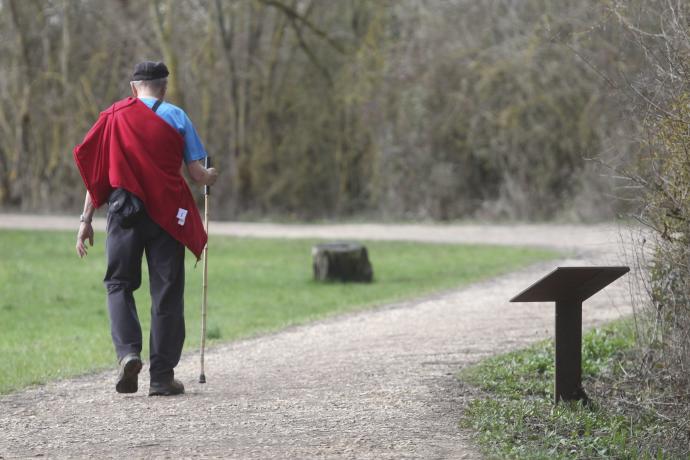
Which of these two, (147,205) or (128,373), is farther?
(147,205)

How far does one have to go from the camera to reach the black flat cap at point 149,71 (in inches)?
311

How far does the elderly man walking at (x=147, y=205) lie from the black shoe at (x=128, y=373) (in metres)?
0.02

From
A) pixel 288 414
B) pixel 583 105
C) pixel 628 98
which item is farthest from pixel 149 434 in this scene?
pixel 583 105

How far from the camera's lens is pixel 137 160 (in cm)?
783

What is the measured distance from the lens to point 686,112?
761 centimetres

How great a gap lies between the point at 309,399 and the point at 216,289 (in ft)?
29.1

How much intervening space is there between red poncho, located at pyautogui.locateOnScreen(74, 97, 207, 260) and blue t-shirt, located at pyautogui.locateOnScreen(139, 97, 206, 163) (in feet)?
0.18

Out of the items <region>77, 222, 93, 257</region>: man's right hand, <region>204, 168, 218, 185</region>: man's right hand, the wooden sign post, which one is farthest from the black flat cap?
the wooden sign post

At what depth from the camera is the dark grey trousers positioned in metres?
7.89

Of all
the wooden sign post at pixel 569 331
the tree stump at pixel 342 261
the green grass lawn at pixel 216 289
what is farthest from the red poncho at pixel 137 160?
the tree stump at pixel 342 261

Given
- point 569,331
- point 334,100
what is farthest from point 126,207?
point 334,100

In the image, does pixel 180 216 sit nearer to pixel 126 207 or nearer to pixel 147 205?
pixel 147 205

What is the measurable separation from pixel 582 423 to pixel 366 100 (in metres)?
21.5

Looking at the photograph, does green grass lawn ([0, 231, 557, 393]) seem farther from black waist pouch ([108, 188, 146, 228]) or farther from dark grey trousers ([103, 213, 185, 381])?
black waist pouch ([108, 188, 146, 228])
